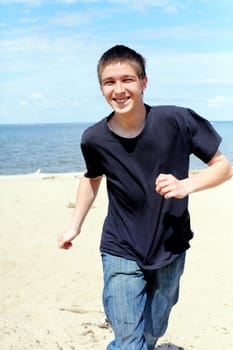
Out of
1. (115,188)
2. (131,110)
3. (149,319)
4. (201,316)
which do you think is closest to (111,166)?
(115,188)

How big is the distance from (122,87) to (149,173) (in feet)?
1.60

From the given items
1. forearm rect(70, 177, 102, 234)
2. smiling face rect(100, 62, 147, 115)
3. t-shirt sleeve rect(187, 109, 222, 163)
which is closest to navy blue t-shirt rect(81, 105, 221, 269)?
t-shirt sleeve rect(187, 109, 222, 163)

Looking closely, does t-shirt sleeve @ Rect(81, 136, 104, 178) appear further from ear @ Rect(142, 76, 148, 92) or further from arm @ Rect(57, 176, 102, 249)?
ear @ Rect(142, 76, 148, 92)

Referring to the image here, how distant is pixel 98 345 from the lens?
4.34 m

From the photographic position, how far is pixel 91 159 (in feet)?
10.8

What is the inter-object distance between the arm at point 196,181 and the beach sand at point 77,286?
185 centimetres

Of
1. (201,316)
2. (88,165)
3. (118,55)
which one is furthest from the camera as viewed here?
(201,316)

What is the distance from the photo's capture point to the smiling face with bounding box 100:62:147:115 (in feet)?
10.1

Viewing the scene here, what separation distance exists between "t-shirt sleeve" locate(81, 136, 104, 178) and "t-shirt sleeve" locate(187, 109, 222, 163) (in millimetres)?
549

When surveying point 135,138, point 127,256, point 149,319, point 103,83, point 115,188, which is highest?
point 103,83

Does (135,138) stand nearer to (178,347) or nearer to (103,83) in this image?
(103,83)

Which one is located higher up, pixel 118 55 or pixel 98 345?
pixel 118 55

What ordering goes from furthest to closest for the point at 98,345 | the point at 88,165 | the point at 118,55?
the point at 98,345 → the point at 88,165 → the point at 118,55

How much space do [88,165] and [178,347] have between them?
1.87 m
